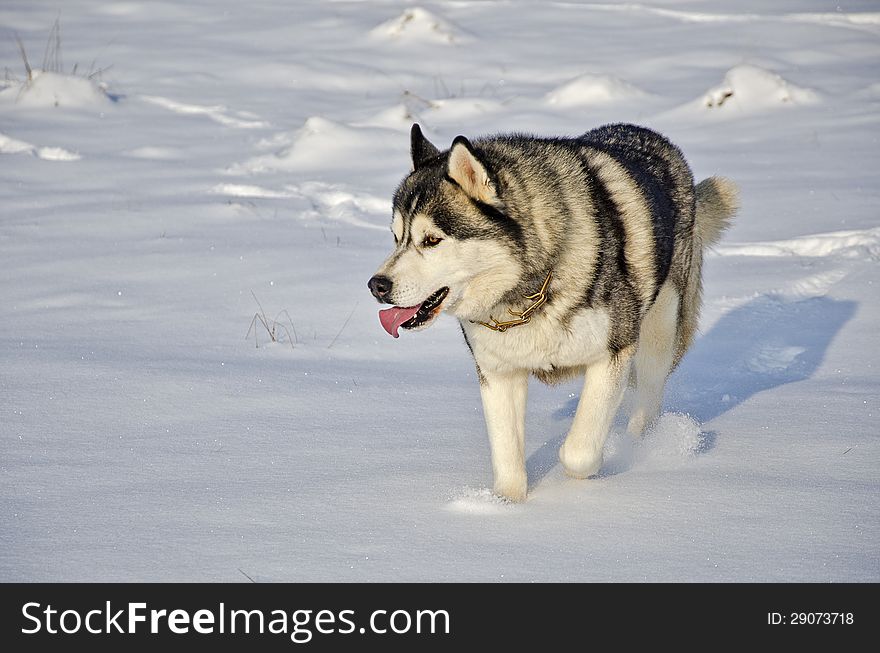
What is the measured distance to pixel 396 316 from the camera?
315 cm

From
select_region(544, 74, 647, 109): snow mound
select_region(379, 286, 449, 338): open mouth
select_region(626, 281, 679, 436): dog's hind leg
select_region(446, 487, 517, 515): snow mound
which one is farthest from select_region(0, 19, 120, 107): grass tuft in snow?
select_region(446, 487, 517, 515): snow mound

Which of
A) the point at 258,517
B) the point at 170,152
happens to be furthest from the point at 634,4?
the point at 258,517

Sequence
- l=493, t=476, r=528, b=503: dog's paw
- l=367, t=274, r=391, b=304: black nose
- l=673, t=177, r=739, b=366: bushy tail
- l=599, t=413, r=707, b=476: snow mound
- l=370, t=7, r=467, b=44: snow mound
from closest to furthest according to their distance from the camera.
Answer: l=367, t=274, r=391, b=304: black nose
l=493, t=476, r=528, b=503: dog's paw
l=599, t=413, r=707, b=476: snow mound
l=673, t=177, r=739, b=366: bushy tail
l=370, t=7, r=467, b=44: snow mound

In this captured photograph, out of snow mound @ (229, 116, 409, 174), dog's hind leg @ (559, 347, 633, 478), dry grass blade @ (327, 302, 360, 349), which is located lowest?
snow mound @ (229, 116, 409, 174)

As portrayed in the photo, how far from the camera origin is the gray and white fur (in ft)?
10.3

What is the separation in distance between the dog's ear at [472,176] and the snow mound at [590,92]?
7631 millimetres

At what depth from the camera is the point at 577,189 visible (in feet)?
11.0

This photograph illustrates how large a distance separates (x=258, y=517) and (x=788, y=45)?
1180 centimetres

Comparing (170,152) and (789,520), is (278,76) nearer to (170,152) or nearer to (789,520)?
(170,152)

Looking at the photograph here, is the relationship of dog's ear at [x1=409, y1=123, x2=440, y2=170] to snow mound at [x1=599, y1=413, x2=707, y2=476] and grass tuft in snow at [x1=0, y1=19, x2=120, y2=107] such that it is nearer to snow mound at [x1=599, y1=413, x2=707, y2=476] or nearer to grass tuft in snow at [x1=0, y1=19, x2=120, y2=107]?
snow mound at [x1=599, y1=413, x2=707, y2=476]

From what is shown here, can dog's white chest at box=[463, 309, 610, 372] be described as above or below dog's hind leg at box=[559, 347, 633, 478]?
above

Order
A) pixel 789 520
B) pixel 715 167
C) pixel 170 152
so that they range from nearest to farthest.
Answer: pixel 789 520, pixel 715 167, pixel 170 152

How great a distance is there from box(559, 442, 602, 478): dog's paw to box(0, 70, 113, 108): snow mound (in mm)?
8559
